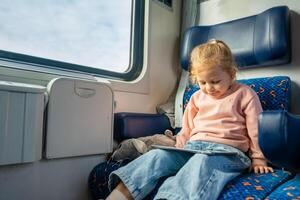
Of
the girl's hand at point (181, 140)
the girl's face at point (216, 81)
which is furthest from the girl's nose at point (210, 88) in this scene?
the girl's hand at point (181, 140)

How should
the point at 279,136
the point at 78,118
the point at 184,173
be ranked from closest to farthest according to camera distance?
the point at 279,136
the point at 184,173
the point at 78,118

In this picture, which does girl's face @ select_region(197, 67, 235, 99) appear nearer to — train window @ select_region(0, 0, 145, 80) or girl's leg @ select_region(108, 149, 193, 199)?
girl's leg @ select_region(108, 149, 193, 199)

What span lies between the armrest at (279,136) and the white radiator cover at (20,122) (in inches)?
35.5

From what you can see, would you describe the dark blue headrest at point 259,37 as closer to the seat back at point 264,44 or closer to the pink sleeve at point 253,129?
the seat back at point 264,44

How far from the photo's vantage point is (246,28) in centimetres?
153

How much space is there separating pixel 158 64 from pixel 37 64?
88cm

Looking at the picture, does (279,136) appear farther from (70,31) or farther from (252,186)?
(70,31)

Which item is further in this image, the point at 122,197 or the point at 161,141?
the point at 161,141

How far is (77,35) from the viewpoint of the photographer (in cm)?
165

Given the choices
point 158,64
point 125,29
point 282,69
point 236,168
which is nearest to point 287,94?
point 282,69

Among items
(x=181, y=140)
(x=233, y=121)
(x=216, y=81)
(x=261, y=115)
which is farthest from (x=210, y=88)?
(x=261, y=115)

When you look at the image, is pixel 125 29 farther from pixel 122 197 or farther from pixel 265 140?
pixel 265 140

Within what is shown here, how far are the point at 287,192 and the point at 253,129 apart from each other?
358 millimetres

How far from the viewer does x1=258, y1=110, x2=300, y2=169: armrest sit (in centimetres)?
74
